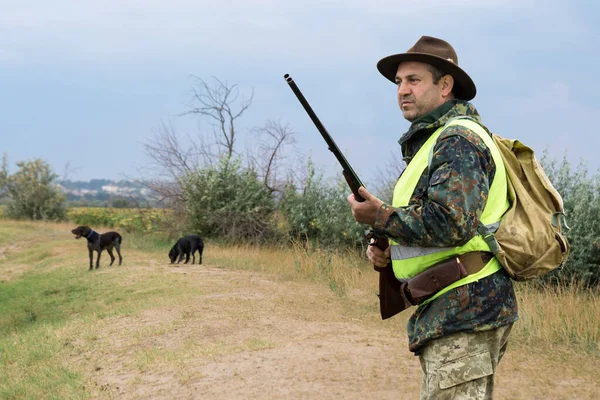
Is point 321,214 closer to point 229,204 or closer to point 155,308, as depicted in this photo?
point 229,204

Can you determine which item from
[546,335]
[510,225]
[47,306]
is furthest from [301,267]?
[510,225]

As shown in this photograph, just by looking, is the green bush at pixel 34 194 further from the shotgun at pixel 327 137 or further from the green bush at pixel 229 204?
the shotgun at pixel 327 137

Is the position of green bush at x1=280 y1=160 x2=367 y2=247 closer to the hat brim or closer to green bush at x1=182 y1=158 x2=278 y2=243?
green bush at x1=182 y1=158 x2=278 y2=243

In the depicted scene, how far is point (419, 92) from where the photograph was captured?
10.1 ft

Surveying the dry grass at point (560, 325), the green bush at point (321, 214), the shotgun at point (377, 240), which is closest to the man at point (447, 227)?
the shotgun at point (377, 240)

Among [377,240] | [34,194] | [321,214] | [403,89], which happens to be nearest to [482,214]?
[377,240]

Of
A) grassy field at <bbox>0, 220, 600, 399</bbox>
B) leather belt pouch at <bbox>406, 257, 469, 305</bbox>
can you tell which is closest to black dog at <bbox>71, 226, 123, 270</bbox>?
grassy field at <bbox>0, 220, 600, 399</bbox>

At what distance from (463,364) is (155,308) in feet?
25.7

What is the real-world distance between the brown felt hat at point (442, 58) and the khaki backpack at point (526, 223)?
285 mm

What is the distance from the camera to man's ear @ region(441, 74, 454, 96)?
311 centimetres

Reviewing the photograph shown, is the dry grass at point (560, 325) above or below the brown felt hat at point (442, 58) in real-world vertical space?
below

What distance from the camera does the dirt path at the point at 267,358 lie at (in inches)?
233

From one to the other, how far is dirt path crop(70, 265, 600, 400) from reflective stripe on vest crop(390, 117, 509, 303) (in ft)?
9.76

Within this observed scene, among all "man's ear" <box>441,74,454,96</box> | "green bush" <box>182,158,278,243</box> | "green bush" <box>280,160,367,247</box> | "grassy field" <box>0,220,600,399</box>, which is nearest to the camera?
"man's ear" <box>441,74,454,96</box>
